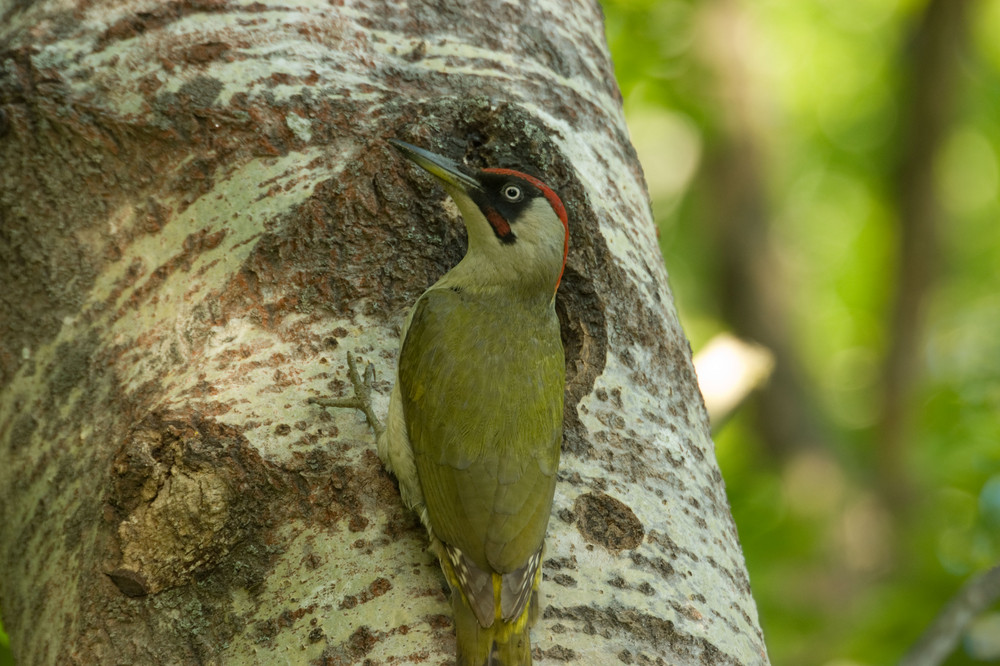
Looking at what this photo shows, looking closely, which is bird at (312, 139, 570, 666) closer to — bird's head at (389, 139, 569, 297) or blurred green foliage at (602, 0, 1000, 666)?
bird's head at (389, 139, 569, 297)

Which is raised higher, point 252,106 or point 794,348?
point 252,106

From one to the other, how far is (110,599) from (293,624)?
41cm

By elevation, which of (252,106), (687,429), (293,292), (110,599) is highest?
(252,106)

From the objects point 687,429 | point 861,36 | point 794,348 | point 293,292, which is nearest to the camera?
point 293,292

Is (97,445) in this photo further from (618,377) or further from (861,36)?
(861,36)

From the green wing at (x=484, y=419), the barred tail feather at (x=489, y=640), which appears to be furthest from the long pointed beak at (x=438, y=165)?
the barred tail feather at (x=489, y=640)

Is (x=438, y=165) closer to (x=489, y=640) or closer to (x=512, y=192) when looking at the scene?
(x=512, y=192)

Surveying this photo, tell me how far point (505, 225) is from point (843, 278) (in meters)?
9.30

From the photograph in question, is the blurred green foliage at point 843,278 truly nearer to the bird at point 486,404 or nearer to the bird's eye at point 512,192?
the bird at point 486,404

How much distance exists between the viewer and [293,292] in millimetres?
2438

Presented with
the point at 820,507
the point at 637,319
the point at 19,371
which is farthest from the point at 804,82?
the point at 19,371

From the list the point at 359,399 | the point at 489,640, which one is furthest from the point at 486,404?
the point at 489,640

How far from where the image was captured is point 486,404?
2.82 meters

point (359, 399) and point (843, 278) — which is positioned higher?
point (359, 399)
